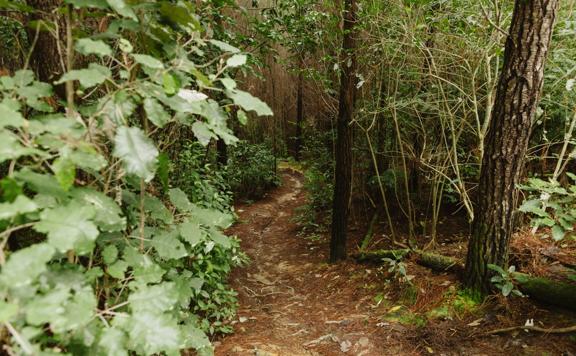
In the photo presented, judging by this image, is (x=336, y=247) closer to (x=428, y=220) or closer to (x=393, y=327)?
(x=428, y=220)

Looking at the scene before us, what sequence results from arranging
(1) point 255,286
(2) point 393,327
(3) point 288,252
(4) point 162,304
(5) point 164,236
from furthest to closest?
(3) point 288,252 < (1) point 255,286 < (2) point 393,327 < (5) point 164,236 < (4) point 162,304

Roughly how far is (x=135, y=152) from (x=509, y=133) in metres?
3.03

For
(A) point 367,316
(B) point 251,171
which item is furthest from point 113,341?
(B) point 251,171

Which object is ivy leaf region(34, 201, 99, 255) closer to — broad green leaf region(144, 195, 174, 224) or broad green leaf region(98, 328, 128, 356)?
broad green leaf region(98, 328, 128, 356)

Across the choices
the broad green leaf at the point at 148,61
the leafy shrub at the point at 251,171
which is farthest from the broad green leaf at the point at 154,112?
the leafy shrub at the point at 251,171

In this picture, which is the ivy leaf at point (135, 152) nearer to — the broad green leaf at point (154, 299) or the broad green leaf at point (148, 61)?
the broad green leaf at point (148, 61)

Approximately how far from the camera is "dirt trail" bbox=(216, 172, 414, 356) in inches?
134

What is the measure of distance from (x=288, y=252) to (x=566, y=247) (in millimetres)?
4622

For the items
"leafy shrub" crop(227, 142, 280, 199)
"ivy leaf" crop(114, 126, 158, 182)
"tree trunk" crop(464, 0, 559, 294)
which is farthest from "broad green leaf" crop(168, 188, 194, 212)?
"leafy shrub" crop(227, 142, 280, 199)

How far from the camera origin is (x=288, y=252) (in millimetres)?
7199

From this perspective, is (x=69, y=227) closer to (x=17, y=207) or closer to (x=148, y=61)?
(x=17, y=207)

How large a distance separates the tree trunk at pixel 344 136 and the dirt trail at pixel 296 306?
1.67 feet

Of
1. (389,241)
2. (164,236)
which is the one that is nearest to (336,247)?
(389,241)

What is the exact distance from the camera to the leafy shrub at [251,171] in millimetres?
11633
